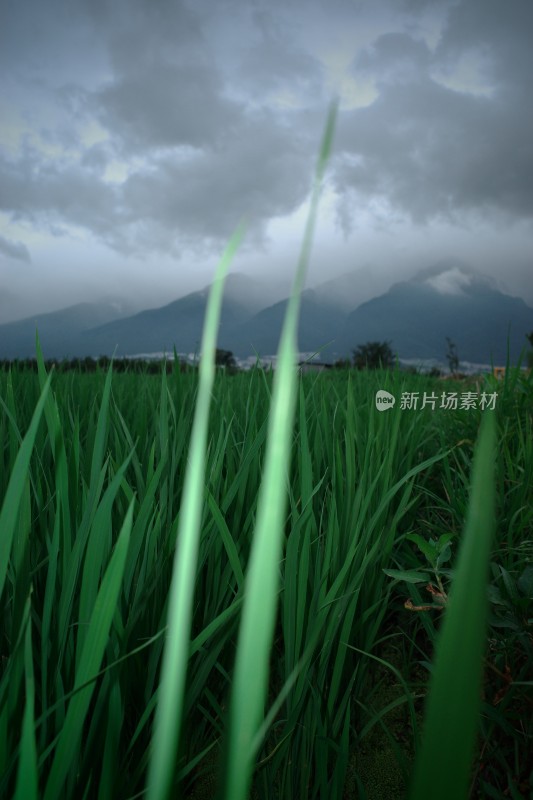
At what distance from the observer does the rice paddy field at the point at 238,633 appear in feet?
0.71

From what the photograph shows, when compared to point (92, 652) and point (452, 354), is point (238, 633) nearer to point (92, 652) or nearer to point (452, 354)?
point (92, 652)

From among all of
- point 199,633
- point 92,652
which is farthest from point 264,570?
point 199,633

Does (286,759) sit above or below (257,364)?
below

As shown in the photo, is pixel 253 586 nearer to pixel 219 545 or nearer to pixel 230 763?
pixel 230 763

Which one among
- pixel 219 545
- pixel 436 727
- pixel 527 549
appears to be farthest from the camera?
pixel 527 549

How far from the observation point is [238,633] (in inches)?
29.7

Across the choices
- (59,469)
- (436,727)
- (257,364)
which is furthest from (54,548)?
(257,364)

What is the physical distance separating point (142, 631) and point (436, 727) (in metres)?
0.59

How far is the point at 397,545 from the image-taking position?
1.26 meters

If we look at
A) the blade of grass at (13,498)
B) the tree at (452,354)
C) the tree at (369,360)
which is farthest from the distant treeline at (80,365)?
the tree at (452,354)

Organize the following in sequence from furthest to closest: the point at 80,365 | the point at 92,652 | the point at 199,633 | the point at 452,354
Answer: the point at 452,354
the point at 80,365
the point at 199,633
the point at 92,652

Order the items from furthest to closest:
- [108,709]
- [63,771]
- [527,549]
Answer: [527,549], [108,709], [63,771]

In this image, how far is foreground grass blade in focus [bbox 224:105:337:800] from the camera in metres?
0.21

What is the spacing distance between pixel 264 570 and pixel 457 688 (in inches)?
3.4
